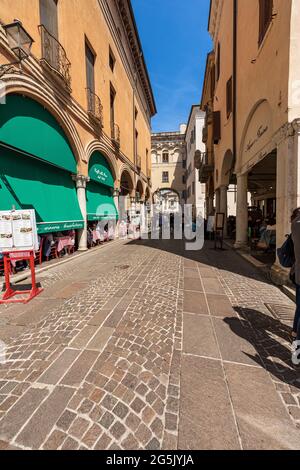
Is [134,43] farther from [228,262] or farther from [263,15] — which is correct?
[228,262]

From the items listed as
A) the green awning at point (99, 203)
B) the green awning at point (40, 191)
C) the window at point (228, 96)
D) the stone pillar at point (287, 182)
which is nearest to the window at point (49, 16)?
the green awning at point (40, 191)

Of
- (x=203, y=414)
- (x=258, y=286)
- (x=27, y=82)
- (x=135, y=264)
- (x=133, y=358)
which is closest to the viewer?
(x=203, y=414)

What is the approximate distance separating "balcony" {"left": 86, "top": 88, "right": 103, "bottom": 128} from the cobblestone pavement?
9.17m

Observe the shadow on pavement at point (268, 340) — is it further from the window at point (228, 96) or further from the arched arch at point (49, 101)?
the window at point (228, 96)

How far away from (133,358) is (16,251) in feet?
11.3

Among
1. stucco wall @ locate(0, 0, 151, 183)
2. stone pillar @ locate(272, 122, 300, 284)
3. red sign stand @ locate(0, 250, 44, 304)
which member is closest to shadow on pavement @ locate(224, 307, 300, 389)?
stone pillar @ locate(272, 122, 300, 284)

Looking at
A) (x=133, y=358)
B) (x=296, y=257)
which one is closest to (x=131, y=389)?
(x=133, y=358)

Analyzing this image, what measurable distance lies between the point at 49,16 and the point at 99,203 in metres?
7.44

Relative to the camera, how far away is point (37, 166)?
287 inches

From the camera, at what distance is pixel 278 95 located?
5.11 meters

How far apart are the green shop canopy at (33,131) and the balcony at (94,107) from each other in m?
2.56

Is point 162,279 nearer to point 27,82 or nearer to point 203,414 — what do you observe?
point 203,414

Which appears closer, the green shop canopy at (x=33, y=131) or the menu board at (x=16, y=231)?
the menu board at (x=16, y=231)

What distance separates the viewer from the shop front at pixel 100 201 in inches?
432
